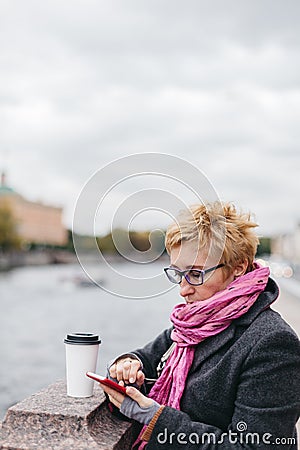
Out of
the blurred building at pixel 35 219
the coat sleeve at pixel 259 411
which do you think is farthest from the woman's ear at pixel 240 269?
the blurred building at pixel 35 219

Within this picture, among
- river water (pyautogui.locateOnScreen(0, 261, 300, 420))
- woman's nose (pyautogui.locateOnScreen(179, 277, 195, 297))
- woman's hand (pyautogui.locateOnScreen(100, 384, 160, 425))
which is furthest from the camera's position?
river water (pyautogui.locateOnScreen(0, 261, 300, 420))

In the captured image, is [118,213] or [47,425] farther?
[118,213]

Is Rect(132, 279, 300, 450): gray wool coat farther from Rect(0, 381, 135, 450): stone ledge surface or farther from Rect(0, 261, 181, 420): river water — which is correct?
Rect(0, 261, 181, 420): river water

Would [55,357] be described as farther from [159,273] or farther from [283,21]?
[159,273]

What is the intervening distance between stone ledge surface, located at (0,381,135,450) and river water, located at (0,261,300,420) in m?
0.37

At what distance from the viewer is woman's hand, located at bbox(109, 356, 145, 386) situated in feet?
7.18

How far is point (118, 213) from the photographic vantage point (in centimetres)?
218

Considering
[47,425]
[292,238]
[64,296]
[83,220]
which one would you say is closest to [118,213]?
[83,220]

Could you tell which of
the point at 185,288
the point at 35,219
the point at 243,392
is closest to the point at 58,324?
the point at 185,288

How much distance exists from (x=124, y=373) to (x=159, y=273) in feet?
1.06

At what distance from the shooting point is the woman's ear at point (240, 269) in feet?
6.88

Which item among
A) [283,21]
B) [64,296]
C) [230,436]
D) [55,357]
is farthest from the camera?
[64,296]

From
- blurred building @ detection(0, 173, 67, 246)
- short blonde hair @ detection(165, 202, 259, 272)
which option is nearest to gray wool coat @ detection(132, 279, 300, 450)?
short blonde hair @ detection(165, 202, 259, 272)

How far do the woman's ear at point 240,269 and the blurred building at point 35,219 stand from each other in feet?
320
